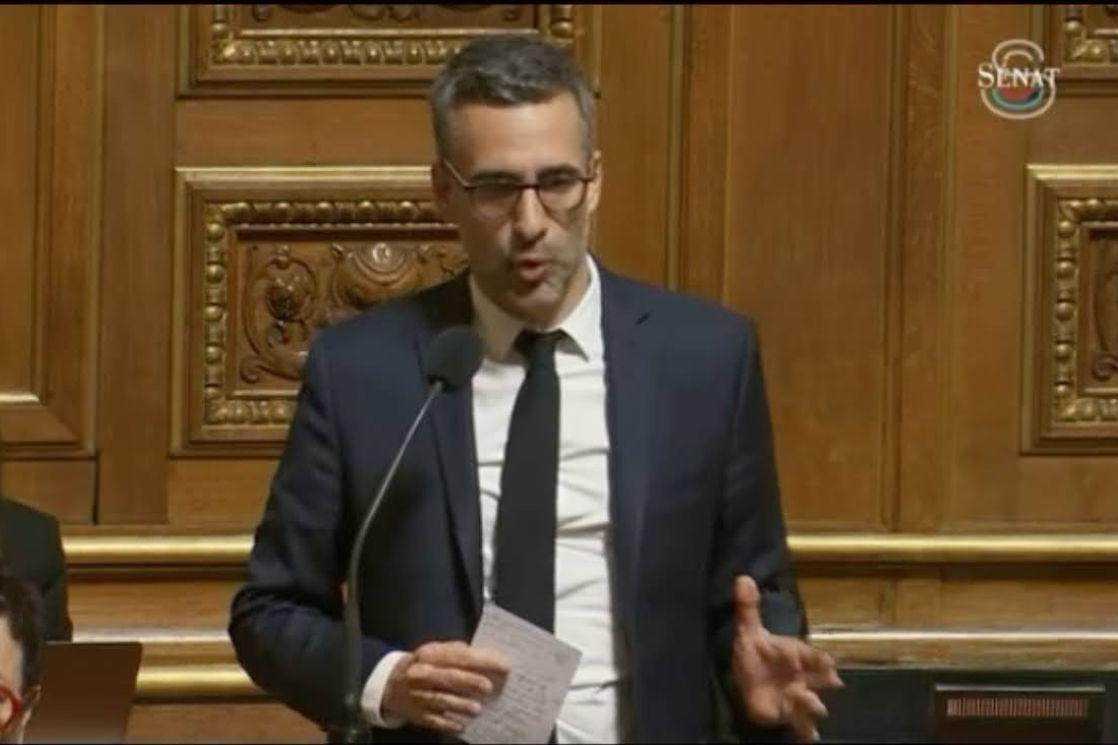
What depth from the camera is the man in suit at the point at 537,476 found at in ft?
9.02

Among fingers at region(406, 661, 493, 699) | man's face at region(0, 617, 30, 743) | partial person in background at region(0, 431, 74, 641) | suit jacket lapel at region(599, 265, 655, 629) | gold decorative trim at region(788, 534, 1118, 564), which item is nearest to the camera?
fingers at region(406, 661, 493, 699)

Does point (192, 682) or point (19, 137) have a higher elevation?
point (19, 137)

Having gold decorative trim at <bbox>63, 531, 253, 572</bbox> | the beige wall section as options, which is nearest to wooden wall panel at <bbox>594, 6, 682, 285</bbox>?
the beige wall section

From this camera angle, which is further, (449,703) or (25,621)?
(25,621)

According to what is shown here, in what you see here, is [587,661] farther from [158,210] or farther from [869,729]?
[158,210]

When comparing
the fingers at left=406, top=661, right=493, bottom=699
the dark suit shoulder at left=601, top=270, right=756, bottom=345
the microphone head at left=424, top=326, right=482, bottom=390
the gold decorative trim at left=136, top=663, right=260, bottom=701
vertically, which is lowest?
the gold decorative trim at left=136, top=663, right=260, bottom=701

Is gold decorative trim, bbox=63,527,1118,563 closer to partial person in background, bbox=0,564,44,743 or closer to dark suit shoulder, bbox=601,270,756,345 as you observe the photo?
partial person in background, bbox=0,564,44,743

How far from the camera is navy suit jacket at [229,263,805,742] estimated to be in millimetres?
2758

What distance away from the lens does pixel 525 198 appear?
2777 mm

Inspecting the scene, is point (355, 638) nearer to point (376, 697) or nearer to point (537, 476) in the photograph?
point (376, 697)

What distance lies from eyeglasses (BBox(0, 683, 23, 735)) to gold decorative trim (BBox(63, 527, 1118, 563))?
105 centimetres

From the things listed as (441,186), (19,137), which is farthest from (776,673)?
(19,137)

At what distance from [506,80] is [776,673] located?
2.08 feet

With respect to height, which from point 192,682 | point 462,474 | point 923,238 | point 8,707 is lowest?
point 192,682
